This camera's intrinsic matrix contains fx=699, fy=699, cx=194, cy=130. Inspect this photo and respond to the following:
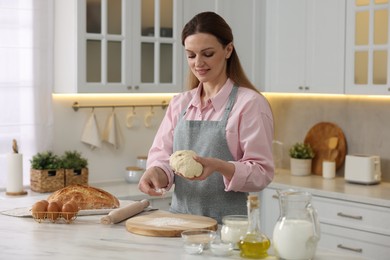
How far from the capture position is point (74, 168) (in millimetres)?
4555

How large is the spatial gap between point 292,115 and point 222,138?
2539mm

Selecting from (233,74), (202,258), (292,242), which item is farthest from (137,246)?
(233,74)


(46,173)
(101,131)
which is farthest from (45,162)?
(101,131)

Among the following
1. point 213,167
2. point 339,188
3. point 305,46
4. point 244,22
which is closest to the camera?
point 213,167

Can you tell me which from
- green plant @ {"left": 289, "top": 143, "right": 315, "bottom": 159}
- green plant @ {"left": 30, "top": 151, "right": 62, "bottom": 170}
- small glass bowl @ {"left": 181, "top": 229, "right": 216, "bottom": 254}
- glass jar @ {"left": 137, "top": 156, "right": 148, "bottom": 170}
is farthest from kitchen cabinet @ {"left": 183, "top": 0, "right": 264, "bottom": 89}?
small glass bowl @ {"left": 181, "top": 229, "right": 216, "bottom": 254}

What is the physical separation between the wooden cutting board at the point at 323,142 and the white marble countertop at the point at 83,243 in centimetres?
257

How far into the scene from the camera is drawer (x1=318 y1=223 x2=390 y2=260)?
13.1ft

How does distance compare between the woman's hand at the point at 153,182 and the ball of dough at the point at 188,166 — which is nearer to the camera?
the ball of dough at the point at 188,166

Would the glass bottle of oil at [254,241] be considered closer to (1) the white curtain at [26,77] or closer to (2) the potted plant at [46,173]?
(2) the potted plant at [46,173]

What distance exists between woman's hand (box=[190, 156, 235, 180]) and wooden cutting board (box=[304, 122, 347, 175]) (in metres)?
2.45

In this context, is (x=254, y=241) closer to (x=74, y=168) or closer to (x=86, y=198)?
(x=86, y=198)

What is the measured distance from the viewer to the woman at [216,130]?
9.12 ft

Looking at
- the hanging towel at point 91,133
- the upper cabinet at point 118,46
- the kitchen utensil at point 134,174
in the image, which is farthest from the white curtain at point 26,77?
the kitchen utensil at point 134,174

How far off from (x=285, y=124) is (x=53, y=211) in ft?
9.79
